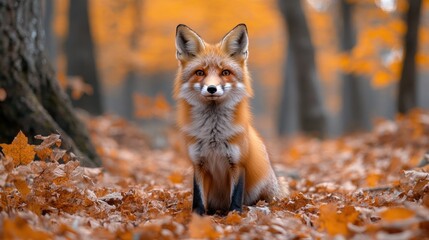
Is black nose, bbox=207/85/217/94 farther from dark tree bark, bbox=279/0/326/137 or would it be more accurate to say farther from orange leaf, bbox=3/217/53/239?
dark tree bark, bbox=279/0/326/137

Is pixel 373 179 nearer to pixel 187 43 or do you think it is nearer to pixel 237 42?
pixel 237 42

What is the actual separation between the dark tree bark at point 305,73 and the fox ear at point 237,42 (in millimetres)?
11148

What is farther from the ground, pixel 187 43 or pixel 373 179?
pixel 187 43

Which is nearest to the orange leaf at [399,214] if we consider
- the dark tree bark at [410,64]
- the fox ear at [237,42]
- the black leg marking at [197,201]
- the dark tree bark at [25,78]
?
the black leg marking at [197,201]

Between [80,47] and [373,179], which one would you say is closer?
[373,179]

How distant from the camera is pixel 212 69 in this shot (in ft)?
15.0

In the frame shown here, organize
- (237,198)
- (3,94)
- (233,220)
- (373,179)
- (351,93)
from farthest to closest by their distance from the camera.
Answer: (351,93), (373,179), (3,94), (237,198), (233,220)

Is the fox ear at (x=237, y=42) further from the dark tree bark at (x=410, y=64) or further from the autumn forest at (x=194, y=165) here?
the dark tree bark at (x=410, y=64)

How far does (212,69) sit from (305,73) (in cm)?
1178

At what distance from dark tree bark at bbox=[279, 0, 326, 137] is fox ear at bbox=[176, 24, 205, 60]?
1132cm

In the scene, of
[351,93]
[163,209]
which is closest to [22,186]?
[163,209]

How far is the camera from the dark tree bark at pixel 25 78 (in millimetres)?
5602

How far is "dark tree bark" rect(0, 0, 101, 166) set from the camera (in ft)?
18.4

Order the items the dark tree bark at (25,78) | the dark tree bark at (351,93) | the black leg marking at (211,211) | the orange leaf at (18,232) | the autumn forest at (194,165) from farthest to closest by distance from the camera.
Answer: the dark tree bark at (351,93) < the dark tree bark at (25,78) < the black leg marking at (211,211) < the autumn forest at (194,165) < the orange leaf at (18,232)
